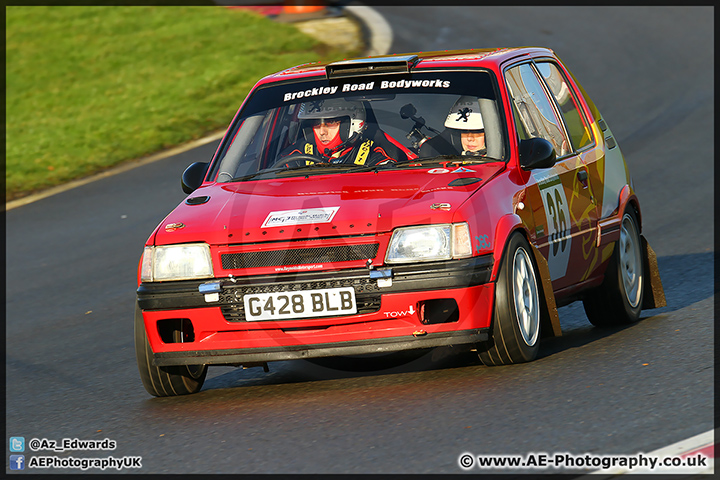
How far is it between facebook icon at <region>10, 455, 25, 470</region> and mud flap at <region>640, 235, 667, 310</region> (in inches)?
Answer: 173

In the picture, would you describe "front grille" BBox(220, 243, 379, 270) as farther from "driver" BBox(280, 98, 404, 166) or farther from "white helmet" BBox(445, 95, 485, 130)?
"white helmet" BBox(445, 95, 485, 130)

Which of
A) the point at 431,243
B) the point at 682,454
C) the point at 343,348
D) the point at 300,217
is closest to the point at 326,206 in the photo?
the point at 300,217

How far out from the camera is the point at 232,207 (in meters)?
6.18

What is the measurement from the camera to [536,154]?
255 inches

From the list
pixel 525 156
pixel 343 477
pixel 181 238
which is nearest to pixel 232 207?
pixel 181 238

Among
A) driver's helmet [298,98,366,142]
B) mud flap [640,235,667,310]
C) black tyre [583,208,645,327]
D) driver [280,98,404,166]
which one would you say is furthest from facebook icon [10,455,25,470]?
mud flap [640,235,667,310]

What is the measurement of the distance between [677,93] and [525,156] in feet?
43.4

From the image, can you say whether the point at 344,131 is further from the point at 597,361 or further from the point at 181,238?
the point at 597,361

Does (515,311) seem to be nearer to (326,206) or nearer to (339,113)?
(326,206)

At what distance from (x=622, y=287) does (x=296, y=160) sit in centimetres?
232

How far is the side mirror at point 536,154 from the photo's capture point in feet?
21.2

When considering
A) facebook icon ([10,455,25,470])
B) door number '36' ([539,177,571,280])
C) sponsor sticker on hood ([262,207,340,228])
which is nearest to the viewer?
facebook icon ([10,455,25,470])

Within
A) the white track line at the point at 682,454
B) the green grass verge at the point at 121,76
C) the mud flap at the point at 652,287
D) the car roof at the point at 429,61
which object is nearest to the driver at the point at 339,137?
the car roof at the point at 429,61

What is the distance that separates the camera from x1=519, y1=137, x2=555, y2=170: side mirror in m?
6.46
